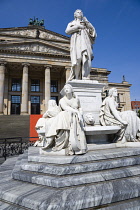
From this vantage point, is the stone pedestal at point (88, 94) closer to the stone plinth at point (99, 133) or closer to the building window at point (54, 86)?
the stone plinth at point (99, 133)

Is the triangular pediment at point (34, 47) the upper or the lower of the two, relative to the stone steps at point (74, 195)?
upper

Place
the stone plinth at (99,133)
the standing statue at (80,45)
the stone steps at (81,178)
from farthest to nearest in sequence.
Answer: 1. the standing statue at (80,45)
2. the stone plinth at (99,133)
3. the stone steps at (81,178)

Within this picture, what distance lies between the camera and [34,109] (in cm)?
3166

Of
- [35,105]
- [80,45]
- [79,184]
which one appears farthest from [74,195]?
[35,105]

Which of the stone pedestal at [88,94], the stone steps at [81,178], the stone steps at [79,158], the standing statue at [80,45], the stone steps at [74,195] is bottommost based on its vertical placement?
the stone steps at [74,195]

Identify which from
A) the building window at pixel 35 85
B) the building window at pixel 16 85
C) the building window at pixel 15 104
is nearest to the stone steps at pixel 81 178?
the building window at pixel 15 104

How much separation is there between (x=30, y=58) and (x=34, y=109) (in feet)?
38.1

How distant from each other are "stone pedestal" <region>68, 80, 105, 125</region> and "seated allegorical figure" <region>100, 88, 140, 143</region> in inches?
16.1

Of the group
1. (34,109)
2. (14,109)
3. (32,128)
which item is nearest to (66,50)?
(34,109)

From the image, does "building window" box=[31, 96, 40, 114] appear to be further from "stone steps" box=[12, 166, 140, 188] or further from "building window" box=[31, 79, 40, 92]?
"stone steps" box=[12, 166, 140, 188]

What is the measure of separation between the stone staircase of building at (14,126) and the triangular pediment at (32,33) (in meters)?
20.7

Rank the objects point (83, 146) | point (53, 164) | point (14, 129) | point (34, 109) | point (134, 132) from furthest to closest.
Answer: point (34, 109) → point (14, 129) → point (134, 132) → point (83, 146) → point (53, 164)

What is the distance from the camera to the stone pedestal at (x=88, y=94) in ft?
12.6

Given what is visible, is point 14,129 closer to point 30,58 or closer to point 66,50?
point 30,58
